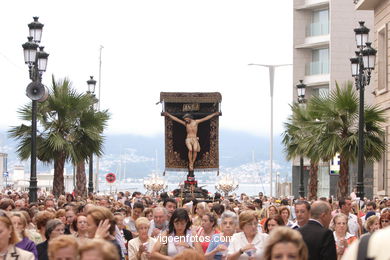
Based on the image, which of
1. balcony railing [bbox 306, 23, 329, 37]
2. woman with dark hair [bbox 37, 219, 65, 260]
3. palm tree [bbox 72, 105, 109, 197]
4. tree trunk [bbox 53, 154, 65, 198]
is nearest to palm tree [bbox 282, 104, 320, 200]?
palm tree [bbox 72, 105, 109, 197]

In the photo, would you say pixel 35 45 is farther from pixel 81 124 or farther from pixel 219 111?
pixel 219 111

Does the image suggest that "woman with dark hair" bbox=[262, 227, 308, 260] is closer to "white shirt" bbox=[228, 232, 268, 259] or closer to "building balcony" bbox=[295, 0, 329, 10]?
"white shirt" bbox=[228, 232, 268, 259]

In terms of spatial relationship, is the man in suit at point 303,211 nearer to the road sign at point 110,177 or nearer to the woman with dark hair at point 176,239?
the woman with dark hair at point 176,239

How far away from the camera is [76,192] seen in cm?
3997

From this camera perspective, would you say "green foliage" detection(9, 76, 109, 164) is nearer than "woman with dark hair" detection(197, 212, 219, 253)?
No

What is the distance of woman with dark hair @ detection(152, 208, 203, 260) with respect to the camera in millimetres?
11555

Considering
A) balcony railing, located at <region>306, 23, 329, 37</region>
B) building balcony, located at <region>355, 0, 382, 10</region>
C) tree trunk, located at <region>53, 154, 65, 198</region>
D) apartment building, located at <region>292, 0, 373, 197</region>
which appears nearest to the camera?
tree trunk, located at <region>53, 154, 65, 198</region>

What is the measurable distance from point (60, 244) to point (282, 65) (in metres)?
57.6

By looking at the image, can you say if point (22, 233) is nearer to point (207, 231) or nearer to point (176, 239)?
point (176, 239)

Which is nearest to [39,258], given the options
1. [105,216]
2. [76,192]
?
[105,216]

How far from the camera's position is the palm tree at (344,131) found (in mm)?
31250

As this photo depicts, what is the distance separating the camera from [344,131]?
32.3 m

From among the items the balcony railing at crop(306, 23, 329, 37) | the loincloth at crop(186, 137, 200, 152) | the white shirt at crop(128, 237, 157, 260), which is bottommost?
the white shirt at crop(128, 237, 157, 260)

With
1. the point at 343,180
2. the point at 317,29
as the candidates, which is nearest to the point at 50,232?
the point at 343,180
